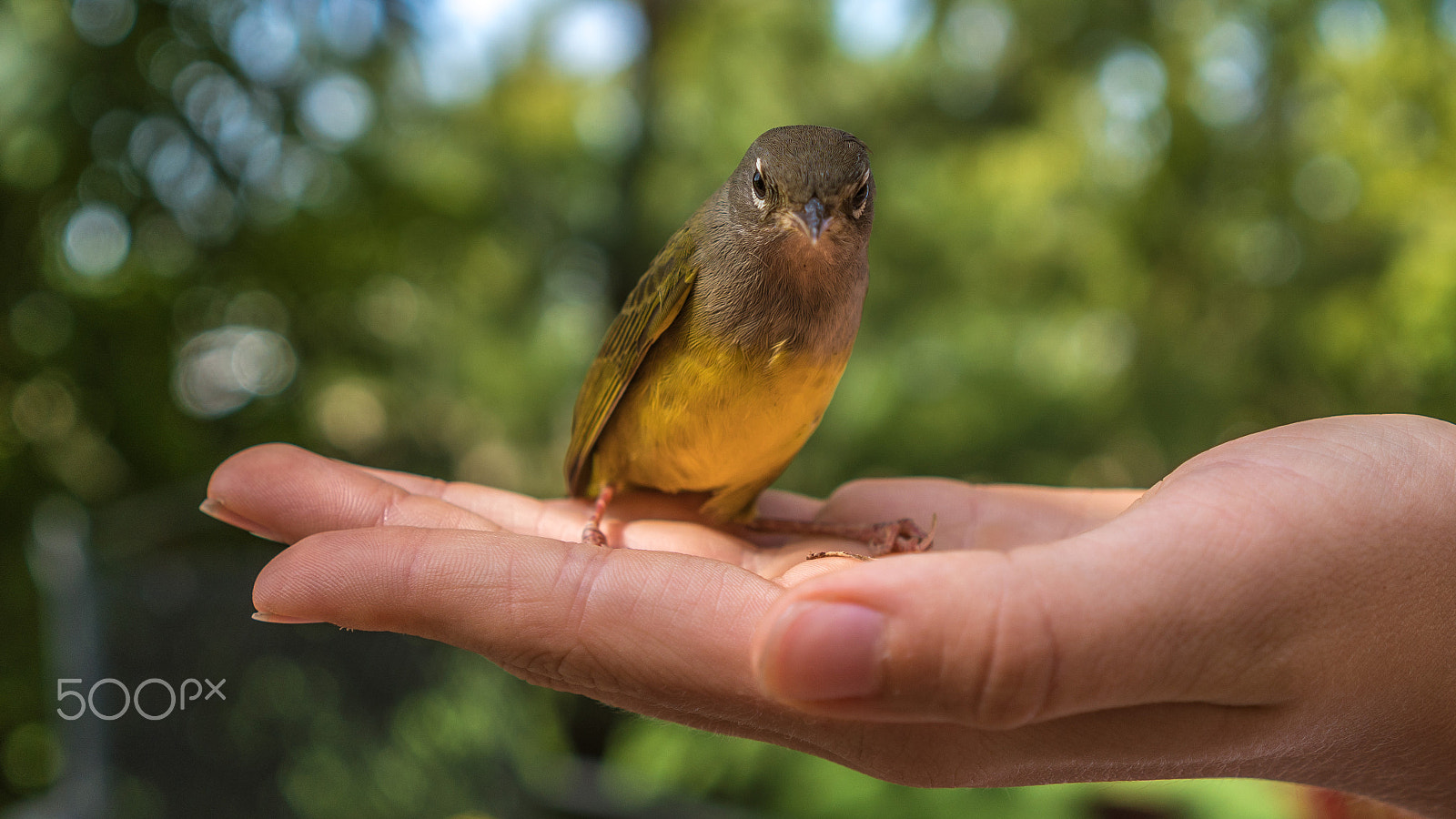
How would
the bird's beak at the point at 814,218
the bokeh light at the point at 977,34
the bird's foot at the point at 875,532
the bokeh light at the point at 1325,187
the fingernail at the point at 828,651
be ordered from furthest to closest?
the bokeh light at the point at 977,34, the bokeh light at the point at 1325,187, the bird's foot at the point at 875,532, the bird's beak at the point at 814,218, the fingernail at the point at 828,651

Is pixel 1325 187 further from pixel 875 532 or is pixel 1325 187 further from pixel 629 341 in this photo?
pixel 629 341

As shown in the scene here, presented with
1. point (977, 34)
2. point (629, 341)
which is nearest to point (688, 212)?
point (977, 34)

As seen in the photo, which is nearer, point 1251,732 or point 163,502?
point 1251,732

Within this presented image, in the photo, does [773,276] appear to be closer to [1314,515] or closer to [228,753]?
[1314,515]

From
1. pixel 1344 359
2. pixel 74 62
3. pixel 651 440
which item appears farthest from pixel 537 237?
pixel 1344 359

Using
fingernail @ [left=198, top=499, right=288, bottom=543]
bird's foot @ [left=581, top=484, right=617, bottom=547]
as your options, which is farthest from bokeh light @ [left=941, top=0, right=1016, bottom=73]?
fingernail @ [left=198, top=499, right=288, bottom=543]

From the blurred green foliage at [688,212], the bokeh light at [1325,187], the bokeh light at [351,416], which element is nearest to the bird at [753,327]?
the blurred green foliage at [688,212]

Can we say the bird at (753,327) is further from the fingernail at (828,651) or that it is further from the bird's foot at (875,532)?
the fingernail at (828,651)

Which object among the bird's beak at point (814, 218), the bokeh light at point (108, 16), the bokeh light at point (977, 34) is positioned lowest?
the bird's beak at point (814, 218)
